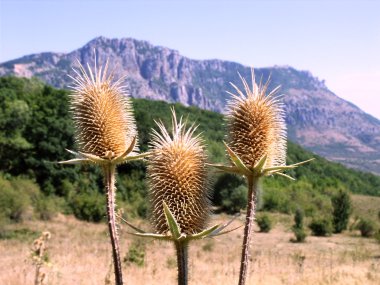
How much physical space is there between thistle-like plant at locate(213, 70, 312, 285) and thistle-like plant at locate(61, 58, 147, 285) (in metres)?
0.72

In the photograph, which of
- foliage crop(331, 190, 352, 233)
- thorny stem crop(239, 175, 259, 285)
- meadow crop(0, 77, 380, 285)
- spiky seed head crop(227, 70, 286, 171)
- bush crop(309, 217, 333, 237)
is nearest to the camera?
thorny stem crop(239, 175, 259, 285)

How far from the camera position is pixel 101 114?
362 centimetres

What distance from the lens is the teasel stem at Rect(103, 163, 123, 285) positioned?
9.59 feet

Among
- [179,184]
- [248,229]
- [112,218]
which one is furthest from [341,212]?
[112,218]

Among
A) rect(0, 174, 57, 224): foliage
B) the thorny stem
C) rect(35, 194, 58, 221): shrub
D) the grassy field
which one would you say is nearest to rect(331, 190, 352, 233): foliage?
the grassy field

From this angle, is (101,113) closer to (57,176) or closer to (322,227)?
(322,227)

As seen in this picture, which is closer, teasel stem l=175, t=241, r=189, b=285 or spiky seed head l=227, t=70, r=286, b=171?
teasel stem l=175, t=241, r=189, b=285

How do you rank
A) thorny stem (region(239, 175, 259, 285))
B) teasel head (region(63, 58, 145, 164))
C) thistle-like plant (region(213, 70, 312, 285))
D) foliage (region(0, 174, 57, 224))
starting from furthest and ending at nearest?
1. foliage (region(0, 174, 57, 224))
2. teasel head (region(63, 58, 145, 164))
3. thistle-like plant (region(213, 70, 312, 285))
4. thorny stem (region(239, 175, 259, 285))

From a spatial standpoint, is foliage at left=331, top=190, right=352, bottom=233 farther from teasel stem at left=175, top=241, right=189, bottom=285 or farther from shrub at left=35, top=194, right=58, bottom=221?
teasel stem at left=175, top=241, right=189, bottom=285

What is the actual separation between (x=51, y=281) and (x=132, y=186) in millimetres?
43012

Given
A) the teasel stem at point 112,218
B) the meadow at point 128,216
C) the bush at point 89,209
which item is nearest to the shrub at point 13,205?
the meadow at point 128,216

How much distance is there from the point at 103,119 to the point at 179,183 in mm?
807

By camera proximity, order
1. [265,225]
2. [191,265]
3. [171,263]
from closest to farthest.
→ [191,265], [171,263], [265,225]

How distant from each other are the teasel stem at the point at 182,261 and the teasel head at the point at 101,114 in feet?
2.56
